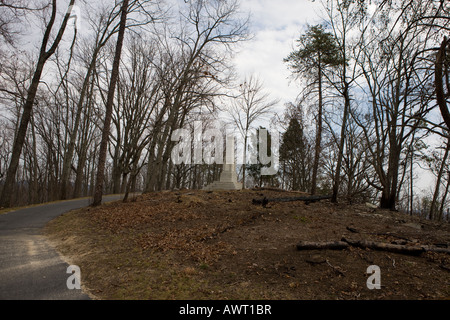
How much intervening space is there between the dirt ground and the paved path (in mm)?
315

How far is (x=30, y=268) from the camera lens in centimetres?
462

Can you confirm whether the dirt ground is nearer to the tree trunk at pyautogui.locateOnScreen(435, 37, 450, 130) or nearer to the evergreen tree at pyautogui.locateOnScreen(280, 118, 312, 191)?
the tree trunk at pyautogui.locateOnScreen(435, 37, 450, 130)

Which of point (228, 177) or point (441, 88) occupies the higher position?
point (441, 88)

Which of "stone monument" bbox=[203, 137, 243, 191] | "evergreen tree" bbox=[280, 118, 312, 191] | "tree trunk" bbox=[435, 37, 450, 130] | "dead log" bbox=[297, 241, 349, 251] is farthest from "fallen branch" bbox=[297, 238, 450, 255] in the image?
"evergreen tree" bbox=[280, 118, 312, 191]

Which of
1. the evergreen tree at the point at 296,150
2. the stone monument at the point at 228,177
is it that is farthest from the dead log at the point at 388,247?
the evergreen tree at the point at 296,150

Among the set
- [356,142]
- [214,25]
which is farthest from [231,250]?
[356,142]

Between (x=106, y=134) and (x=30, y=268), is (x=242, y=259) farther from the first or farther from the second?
(x=106, y=134)

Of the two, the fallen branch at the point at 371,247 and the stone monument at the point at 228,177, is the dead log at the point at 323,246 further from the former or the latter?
the stone monument at the point at 228,177

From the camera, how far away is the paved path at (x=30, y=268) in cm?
366

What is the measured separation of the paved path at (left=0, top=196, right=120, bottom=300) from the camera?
3.66 m

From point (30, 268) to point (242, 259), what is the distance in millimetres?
4038

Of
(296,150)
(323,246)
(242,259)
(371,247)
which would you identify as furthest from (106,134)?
(296,150)
